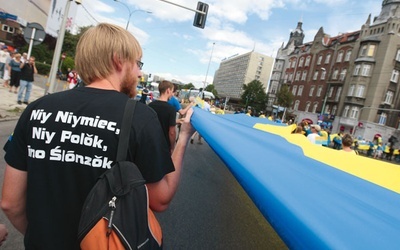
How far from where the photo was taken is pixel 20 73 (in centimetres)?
1205

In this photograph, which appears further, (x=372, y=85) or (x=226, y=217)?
(x=372, y=85)

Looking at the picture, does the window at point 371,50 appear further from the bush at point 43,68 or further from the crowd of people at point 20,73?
the bush at point 43,68

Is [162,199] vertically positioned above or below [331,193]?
below

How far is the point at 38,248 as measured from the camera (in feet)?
4.20

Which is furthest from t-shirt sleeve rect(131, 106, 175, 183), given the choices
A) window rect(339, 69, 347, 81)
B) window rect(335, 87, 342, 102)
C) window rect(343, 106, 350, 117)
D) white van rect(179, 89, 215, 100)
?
window rect(339, 69, 347, 81)

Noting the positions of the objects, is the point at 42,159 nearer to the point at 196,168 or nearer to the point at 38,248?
the point at 38,248

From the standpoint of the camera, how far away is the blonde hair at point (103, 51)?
1.31 m

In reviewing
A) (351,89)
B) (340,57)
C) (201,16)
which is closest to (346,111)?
(351,89)

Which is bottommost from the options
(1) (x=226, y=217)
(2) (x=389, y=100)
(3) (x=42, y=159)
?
(1) (x=226, y=217)

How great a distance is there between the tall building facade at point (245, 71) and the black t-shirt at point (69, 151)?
113m

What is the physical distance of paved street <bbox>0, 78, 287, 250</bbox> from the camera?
3511 millimetres

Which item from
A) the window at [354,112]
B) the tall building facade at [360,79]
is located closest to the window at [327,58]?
the tall building facade at [360,79]

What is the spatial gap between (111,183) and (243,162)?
0.83 metres

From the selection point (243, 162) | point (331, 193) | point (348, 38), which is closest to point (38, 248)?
point (243, 162)
